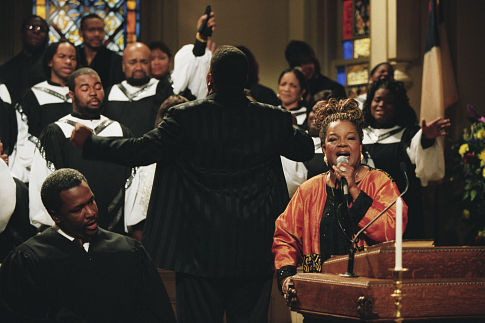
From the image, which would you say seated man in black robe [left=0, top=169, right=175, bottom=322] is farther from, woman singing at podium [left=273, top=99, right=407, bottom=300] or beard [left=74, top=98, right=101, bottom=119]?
beard [left=74, top=98, right=101, bottom=119]

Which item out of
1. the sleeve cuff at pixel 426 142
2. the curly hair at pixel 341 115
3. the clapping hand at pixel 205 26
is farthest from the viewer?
the clapping hand at pixel 205 26

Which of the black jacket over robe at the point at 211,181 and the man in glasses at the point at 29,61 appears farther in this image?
the man in glasses at the point at 29,61

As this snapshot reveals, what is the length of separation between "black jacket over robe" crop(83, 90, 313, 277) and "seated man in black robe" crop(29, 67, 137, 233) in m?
1.97

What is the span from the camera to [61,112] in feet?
23.6

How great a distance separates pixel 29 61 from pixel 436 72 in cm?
385

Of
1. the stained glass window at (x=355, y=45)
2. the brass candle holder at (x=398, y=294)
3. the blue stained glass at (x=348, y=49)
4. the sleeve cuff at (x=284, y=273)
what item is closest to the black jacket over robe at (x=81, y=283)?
the sleeve cuff at (x=284, y=273)

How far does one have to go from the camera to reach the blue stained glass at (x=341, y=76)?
10.4 metres

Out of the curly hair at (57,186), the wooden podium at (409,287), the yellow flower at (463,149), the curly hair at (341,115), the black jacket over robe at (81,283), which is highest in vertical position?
the curly hair at (341,115)

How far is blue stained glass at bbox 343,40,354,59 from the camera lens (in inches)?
410

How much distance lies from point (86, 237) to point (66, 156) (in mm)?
2101

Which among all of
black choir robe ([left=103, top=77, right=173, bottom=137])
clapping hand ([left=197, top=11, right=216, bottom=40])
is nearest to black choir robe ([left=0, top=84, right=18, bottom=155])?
black choir robe ([left=103, top=77, right=173, bottom=137])

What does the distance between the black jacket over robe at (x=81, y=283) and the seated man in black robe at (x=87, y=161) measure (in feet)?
6.58

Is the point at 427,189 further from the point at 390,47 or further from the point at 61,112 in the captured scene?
the point at 61,112

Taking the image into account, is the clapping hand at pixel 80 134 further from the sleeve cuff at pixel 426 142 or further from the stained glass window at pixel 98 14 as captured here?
the stained glass window at pixel 98 14
